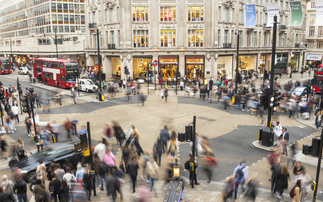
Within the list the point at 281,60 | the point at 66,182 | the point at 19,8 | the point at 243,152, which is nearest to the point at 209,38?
the point at 281,60

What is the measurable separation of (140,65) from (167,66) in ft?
15.5

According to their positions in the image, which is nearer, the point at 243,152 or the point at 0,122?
the point at 243,152

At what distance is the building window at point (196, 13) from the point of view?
41.9 meters

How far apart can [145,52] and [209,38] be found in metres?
10.6

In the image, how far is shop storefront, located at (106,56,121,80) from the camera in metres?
47.2

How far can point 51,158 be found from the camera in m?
11.9

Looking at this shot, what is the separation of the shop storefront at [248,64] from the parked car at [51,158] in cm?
4138

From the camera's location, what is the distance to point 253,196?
9234 millimetres

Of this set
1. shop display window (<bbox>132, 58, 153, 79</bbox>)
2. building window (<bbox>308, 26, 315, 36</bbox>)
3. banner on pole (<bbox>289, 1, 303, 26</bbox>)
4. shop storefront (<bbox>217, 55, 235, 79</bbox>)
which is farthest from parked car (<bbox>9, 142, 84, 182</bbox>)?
building window (<bbox>308, 26, 315, 36</bbox>)

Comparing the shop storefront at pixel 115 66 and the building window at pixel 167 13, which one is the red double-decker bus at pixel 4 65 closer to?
the shop storefront at pixel 115 66

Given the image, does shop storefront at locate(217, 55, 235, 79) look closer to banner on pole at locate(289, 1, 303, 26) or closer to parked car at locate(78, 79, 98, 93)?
parked car at locate(78, 79, 98, 93)

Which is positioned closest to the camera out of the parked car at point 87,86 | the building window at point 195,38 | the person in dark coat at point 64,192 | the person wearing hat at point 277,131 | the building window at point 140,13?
the person in dark coat at point 64,192

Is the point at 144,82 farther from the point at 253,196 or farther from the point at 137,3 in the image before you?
the point at 253,196

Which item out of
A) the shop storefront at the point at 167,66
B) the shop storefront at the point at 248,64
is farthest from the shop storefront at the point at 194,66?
the shop storefront at the point at 248,64
